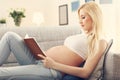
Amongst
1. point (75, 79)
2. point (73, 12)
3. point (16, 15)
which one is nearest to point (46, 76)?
point (75, 79)

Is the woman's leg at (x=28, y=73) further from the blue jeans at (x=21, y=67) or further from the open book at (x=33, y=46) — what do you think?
the open book at (x=33, y=46)

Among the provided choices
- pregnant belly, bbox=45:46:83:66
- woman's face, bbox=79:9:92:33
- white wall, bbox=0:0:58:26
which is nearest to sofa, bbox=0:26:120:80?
pregnant belly, bbox=45:46:83:66

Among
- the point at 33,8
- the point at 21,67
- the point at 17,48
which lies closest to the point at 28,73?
the point at 21,67

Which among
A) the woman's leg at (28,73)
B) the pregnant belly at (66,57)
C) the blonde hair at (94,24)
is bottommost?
the woman's leg at (28,73)

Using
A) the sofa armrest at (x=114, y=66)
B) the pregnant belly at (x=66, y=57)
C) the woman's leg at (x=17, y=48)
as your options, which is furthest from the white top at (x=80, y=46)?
the woman's leg at (x=17, y=48)

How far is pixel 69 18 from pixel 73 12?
20 cm

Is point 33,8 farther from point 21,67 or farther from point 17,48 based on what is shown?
point 21,67

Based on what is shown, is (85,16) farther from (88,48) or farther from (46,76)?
(46,76)

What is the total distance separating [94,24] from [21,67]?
0.63 meters

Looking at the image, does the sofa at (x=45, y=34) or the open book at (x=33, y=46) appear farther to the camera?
the sofa at (x=45, y=34)

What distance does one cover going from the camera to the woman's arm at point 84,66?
188 centimetres

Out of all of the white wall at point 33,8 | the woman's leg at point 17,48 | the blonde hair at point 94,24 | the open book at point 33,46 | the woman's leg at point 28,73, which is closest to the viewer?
the woman's leg at point 28,73

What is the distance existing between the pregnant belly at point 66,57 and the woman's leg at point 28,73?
0.15m

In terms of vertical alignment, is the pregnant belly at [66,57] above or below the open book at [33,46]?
below
